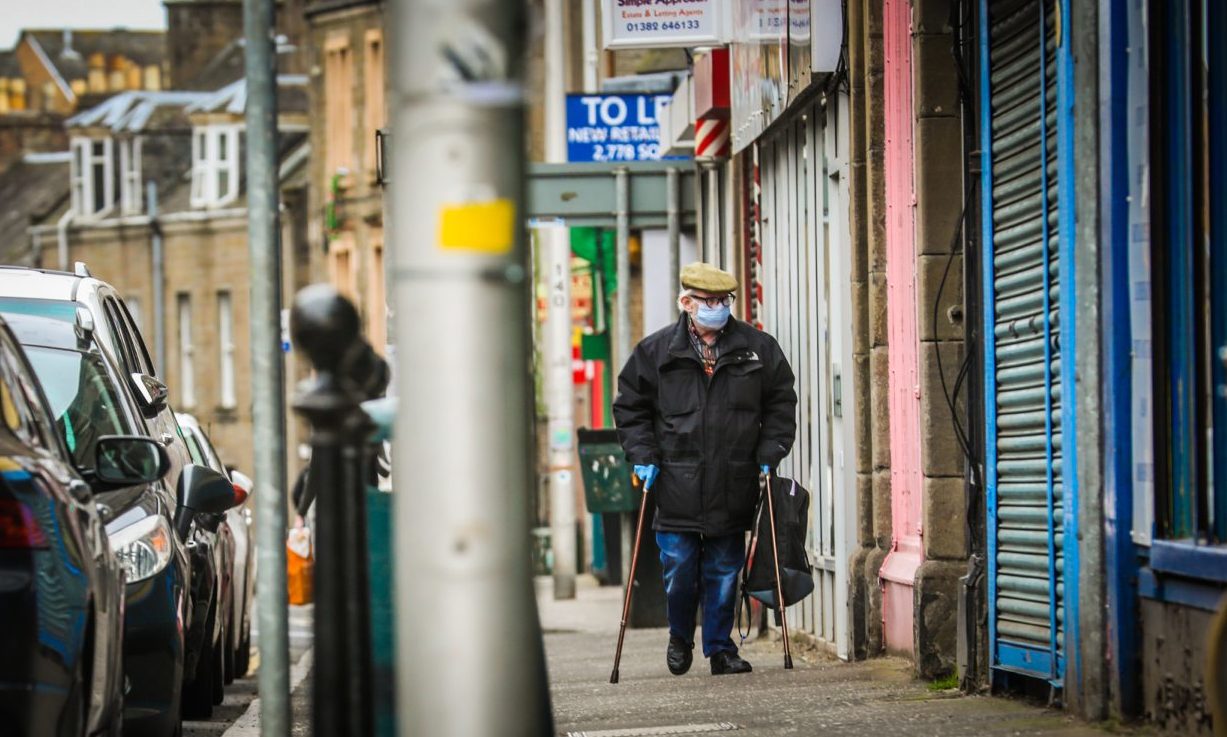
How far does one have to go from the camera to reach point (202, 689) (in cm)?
1141

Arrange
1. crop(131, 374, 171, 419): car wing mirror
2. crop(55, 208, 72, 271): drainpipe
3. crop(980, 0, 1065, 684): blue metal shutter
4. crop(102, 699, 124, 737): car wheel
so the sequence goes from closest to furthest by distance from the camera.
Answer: crop(102, 699, 124, 737): car wheel < crop(980, 0, 1065, 684): blue metal shutter < crop(131, 374, 171, 419): car wing mirror < crop(55, 208, 72, 271): drainpipe

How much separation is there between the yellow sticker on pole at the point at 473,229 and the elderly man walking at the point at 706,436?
7.61 meters

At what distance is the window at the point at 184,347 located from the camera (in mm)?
55469

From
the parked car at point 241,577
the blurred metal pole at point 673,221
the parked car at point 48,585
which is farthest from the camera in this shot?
the blurred metal pole at point 673,221

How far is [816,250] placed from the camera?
13.6 m

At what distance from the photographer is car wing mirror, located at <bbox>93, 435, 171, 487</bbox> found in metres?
7.38

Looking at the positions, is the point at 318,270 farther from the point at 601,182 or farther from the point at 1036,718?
the point at 1036,718

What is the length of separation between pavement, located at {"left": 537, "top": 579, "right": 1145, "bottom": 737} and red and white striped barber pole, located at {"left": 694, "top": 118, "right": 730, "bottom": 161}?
16.3 ft

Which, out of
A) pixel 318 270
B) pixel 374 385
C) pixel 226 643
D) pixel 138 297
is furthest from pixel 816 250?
pixel 138 297

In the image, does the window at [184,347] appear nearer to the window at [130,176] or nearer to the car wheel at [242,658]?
the window at [130,176]

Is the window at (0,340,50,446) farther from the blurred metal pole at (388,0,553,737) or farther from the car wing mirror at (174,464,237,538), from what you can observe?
the blurred metal pole at (388,0,553,737)

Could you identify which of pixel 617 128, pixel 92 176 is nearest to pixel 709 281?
pixel 617 128

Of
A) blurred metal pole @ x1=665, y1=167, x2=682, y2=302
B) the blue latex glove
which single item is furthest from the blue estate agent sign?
the blue latex glove

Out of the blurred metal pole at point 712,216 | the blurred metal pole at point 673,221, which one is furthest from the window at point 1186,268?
the blurred metal pole at point 673,221
